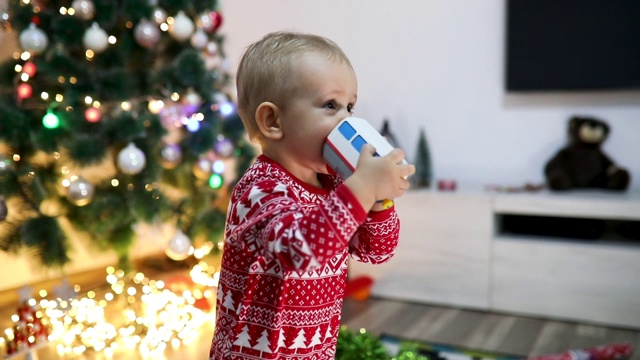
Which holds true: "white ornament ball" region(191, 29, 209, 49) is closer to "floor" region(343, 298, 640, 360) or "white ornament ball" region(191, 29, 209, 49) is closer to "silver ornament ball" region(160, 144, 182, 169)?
"silver ornament ball" region(160, 144, 182, 169)

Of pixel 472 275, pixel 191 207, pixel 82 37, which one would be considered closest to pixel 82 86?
pixel 82 37

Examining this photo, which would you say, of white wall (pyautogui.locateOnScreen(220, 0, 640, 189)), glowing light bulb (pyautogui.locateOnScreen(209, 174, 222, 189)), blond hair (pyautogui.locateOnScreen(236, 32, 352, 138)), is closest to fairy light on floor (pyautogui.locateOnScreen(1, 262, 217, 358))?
glowing light bulb (pyautogui.locateOnScreen(209, 174, 222, 189))

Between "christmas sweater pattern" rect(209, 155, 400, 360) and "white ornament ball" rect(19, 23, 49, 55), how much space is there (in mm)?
1228

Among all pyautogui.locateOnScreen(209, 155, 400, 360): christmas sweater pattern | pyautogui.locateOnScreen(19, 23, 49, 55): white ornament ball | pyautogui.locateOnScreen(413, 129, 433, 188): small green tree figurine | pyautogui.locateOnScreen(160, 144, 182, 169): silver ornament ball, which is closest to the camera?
pyautogui.locateOnScreen(209, 155, 400, 360): christmas sweater pattern

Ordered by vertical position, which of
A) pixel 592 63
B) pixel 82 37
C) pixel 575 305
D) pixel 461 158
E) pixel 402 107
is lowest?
pixel 575 305

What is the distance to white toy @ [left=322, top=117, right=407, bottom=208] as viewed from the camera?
0.69m

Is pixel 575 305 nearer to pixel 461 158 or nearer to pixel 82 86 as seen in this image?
pixel 461 158

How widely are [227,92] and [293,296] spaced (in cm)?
164

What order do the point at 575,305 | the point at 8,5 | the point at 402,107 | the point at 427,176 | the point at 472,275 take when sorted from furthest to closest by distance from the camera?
1. the point at 402,107
2. the point at 427,176
3. the point at 472,275
4. the point at 575,305
5. the point at 8,5

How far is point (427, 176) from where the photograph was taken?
250 centimetres

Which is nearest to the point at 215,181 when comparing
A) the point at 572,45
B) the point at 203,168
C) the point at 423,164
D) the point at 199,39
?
the point at 203,168

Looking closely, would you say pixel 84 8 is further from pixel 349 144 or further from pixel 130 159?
pixel 349 144

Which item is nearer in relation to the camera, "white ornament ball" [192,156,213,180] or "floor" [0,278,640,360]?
"floor" [0,278,640,360]

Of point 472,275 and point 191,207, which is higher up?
point 191,207
